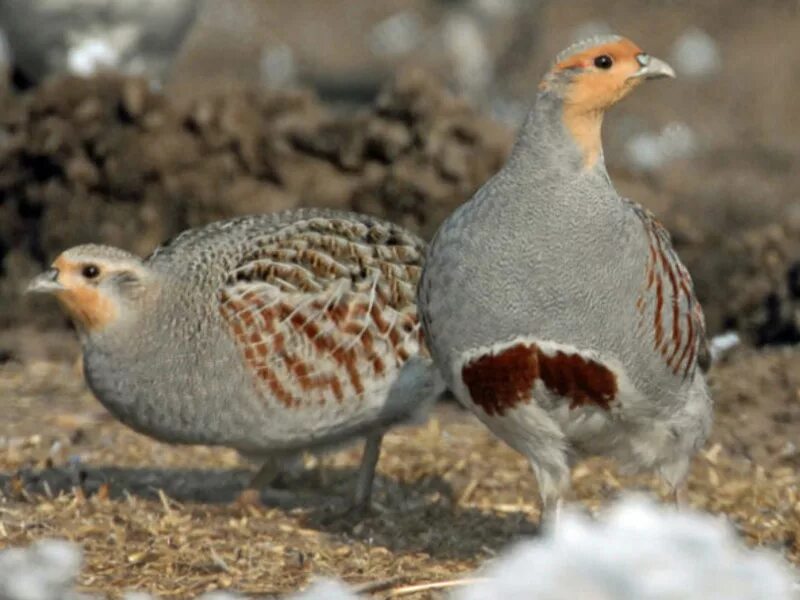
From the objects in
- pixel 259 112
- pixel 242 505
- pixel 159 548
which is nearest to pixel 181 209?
pixel 259 112

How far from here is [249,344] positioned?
5.44 metres

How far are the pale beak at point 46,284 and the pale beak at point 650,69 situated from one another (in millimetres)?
1777

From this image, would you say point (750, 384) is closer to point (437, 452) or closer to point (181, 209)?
point (437, 452)

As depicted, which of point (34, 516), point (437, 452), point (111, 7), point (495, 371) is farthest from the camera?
point (111, 7)

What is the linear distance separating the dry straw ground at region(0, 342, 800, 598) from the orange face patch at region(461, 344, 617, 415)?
498mm

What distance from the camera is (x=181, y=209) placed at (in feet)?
26.2

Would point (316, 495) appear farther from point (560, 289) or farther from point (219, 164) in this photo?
point (219, 164)

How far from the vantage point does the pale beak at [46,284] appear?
5324 mm

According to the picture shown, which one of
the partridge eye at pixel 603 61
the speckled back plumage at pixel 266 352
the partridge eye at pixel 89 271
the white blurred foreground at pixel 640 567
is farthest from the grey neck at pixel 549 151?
the white blurred foreground at pixel 640 567

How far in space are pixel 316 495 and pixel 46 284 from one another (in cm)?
138

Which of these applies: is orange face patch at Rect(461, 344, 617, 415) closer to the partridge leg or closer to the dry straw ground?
the dry straw ground

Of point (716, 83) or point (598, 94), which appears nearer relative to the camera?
point (598, 94)

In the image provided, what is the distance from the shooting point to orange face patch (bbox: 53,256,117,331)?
5438 millimetres

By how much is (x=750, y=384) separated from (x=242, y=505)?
2220 mm
